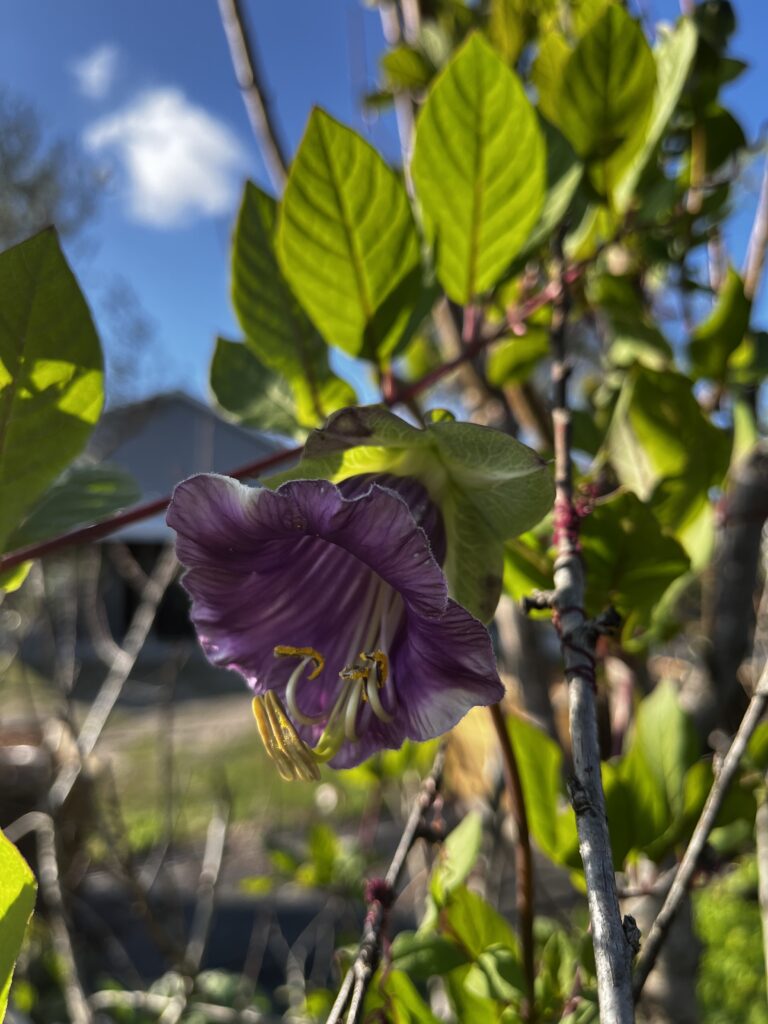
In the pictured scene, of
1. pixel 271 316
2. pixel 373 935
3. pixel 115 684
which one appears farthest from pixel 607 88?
pixel 115 684

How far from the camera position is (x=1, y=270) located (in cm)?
29

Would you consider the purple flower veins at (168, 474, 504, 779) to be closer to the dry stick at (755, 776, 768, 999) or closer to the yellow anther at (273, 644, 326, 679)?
the yellow anther at (273, 644, 326, 679)

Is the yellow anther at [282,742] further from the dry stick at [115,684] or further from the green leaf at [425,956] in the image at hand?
the dry stick at [115,684]

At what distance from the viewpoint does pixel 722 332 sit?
2.03 feet

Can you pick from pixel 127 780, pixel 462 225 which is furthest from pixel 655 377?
pixel 127 780

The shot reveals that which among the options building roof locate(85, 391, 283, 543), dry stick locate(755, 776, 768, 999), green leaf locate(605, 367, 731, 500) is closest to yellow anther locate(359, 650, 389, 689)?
green leaf locate(605, 367, 731, 500)

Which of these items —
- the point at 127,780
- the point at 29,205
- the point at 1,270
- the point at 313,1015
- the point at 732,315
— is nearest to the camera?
the point at 1,270

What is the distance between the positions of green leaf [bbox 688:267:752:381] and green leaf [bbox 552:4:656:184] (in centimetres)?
13

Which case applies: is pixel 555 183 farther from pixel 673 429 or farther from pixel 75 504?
pixel 75 504

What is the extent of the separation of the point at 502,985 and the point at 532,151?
0.40 metres

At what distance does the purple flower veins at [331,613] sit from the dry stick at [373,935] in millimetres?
54

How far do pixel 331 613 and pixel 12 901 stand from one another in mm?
192

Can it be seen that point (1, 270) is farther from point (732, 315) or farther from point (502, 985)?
point (732, 315)

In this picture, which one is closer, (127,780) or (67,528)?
(67,528)
